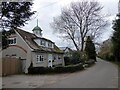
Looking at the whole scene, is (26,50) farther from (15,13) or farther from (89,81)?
(15,13)

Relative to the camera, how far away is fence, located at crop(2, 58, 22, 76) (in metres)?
30.9

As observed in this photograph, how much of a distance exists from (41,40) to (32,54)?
5.90 meters

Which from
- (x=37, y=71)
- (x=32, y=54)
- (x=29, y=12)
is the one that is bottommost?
(x=37, y=71)

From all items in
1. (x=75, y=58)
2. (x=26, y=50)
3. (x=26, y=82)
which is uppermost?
(x=26, y=50)

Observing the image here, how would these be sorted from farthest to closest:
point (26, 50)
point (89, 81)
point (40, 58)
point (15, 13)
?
1. point (40, 58)
2. point (26, 50)
3. point (89, 81)
4. point (15, 13)

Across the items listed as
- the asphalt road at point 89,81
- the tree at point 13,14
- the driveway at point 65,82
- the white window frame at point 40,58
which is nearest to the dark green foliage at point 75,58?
the white window frame at point 40,58

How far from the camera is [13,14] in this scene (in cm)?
1486

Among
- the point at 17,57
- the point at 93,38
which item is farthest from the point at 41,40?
the point at 93,38

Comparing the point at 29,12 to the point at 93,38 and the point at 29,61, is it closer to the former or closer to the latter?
the point at 29,61

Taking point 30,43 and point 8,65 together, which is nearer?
point 8,65

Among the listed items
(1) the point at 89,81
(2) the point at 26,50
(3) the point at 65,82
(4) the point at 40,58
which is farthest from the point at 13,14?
(4) the point at 40,58

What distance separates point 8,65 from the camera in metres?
32.2

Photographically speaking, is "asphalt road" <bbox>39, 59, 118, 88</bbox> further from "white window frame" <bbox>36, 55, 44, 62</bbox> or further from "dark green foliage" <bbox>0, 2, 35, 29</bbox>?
"white window frame" <bbox>36, 55, 44, 62</bbox>

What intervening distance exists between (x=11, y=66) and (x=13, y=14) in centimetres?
1901
